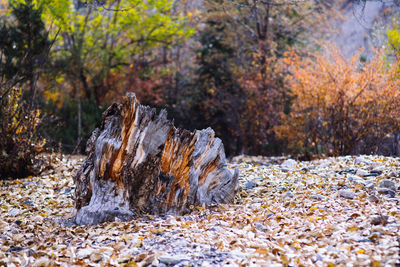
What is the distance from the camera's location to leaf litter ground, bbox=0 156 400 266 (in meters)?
2.89

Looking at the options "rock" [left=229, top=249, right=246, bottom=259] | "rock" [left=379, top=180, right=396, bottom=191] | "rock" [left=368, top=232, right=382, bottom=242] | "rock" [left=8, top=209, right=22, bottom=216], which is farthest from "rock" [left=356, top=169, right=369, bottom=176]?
"rock" [left=8, top=209, right=22, bottom=216]

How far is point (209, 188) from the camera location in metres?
4.83

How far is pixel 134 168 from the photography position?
4.10 m

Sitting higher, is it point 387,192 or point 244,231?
point 387,192

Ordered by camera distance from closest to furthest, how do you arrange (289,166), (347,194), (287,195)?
(347,194)
(287,195)
(289,166)

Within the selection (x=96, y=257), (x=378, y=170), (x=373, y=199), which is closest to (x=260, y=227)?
(x=373, y=199)

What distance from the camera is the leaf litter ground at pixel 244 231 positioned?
2.89 meters

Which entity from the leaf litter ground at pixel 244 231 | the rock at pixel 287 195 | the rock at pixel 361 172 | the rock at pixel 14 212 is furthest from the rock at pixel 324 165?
the rock at pixel 14 212

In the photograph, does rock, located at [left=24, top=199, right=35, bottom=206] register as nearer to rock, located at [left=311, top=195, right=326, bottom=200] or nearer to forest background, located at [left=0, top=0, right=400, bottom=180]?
forest background, located at [left=0, top=0, right=400, bottom=180]

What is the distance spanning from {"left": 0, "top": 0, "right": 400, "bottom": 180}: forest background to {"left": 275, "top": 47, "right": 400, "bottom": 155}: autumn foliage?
2 centimetres

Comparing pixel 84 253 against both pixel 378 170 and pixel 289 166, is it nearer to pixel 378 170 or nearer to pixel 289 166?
pixel 378 170

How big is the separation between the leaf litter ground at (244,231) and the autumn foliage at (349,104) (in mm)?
3073

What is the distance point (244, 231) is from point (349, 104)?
5930 millimetres

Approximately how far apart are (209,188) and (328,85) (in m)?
5.04
